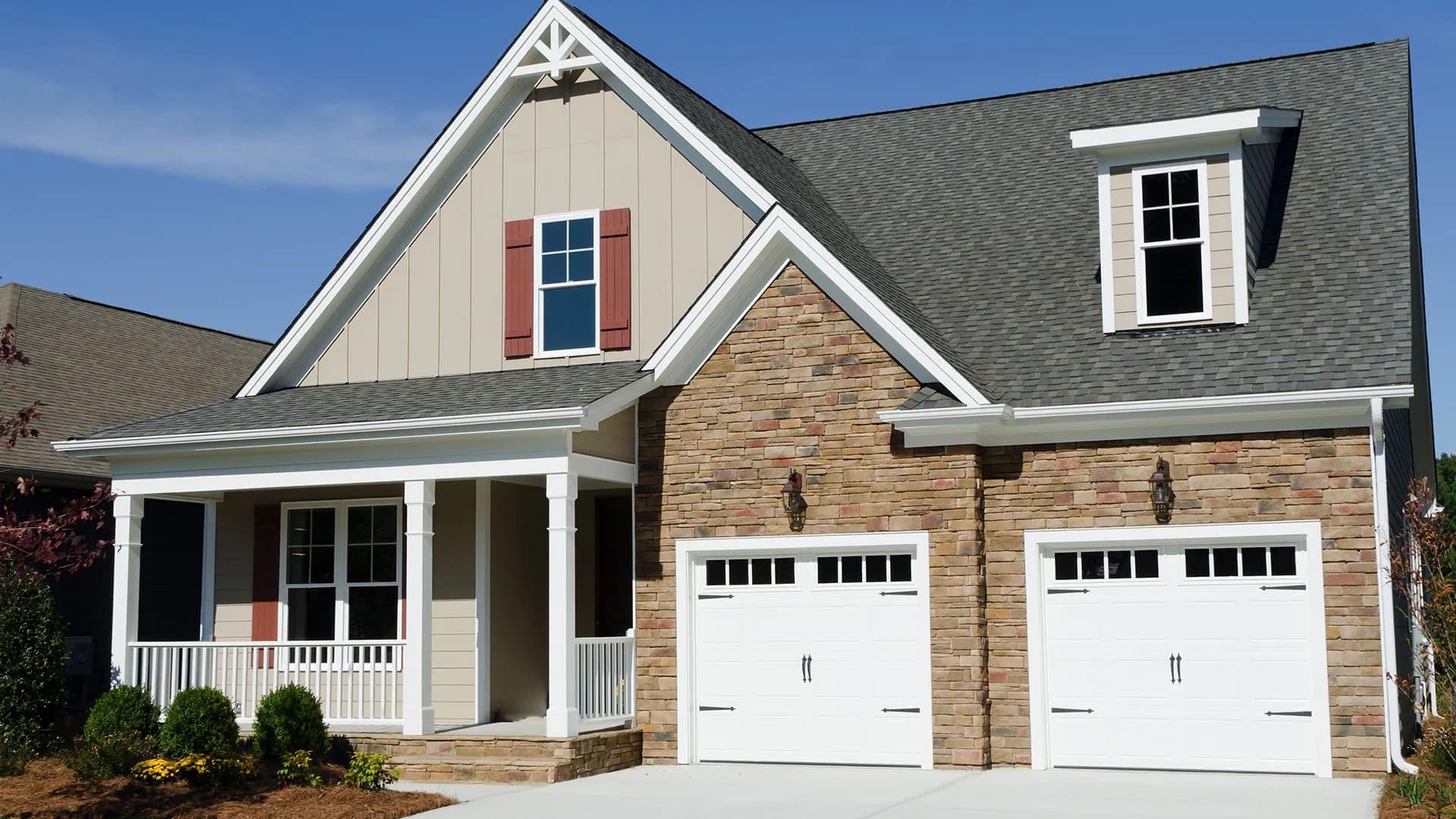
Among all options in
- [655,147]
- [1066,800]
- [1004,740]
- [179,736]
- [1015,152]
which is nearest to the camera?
[1066,800]

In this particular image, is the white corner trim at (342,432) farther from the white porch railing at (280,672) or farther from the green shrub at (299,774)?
the green shrub at (299,774)

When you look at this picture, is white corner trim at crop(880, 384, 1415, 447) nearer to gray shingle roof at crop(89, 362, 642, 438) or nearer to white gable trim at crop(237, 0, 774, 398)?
gray shingle roof at crop(89, 362, 642, 438)

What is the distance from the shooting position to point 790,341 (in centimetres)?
1498

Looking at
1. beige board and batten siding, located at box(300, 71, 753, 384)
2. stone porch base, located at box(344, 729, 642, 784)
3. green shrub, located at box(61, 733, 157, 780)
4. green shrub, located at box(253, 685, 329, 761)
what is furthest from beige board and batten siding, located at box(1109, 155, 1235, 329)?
green shrub, located at box(61, 733, 157, 780)

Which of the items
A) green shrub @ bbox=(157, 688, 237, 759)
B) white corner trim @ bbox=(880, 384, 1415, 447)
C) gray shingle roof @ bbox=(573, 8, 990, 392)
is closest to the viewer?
white corner trim @ bbox=(880, 384, 1415, 447)

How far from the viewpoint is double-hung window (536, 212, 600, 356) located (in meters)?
16.9

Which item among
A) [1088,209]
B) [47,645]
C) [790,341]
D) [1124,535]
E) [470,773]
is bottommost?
[470,773]

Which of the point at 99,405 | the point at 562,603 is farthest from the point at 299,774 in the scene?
the point at 99,405

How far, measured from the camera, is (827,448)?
14734 mm

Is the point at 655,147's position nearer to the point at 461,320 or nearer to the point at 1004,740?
the point at 461,320

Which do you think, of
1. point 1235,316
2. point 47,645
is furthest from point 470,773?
point 1235,316

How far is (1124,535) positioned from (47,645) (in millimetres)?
10795

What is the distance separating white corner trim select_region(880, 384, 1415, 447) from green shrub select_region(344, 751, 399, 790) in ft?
18.3

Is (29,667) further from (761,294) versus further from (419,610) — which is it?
(761,294)
